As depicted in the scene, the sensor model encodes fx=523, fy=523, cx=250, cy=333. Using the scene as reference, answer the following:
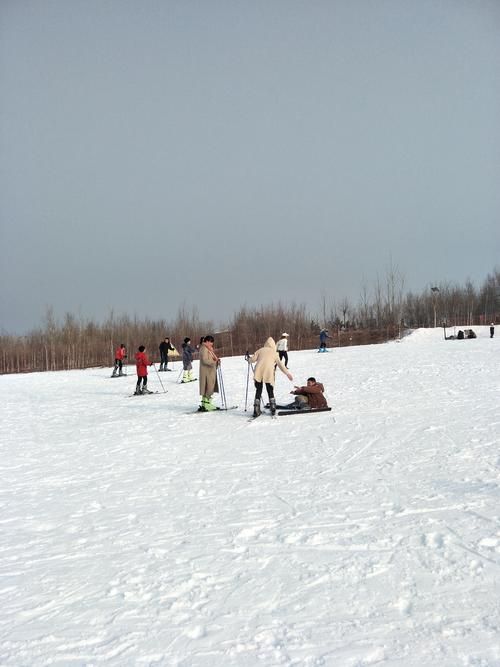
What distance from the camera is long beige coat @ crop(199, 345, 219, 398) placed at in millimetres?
11891

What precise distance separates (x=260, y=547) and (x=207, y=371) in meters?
7.87

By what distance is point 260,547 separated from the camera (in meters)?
4.21

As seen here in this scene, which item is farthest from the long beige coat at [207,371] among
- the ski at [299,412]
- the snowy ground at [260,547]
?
the snowy ground at [260,547]

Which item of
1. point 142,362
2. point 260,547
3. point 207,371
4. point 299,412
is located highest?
point 142,362

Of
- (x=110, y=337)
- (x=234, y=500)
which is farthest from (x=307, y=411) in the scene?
(x=110, y=337)

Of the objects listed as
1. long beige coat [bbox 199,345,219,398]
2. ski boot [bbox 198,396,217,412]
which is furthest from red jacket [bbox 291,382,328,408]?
ski boot [bbox 198,396,217,412]

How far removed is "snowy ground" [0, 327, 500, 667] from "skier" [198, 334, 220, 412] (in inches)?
96.9

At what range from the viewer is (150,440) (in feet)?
31.2

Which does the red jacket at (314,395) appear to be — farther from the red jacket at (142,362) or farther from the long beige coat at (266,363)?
the red jacket at (142,362)

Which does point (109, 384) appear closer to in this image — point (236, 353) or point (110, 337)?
point (236, 353)

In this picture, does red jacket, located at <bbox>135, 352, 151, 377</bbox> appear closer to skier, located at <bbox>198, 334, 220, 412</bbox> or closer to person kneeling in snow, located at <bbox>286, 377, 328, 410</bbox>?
skier, located at <bbox>198, 334, 220, 412</bbox>

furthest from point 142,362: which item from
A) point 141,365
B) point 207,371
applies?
point 207,371

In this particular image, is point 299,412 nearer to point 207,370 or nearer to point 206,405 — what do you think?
point 207,370

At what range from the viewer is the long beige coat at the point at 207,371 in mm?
11891
